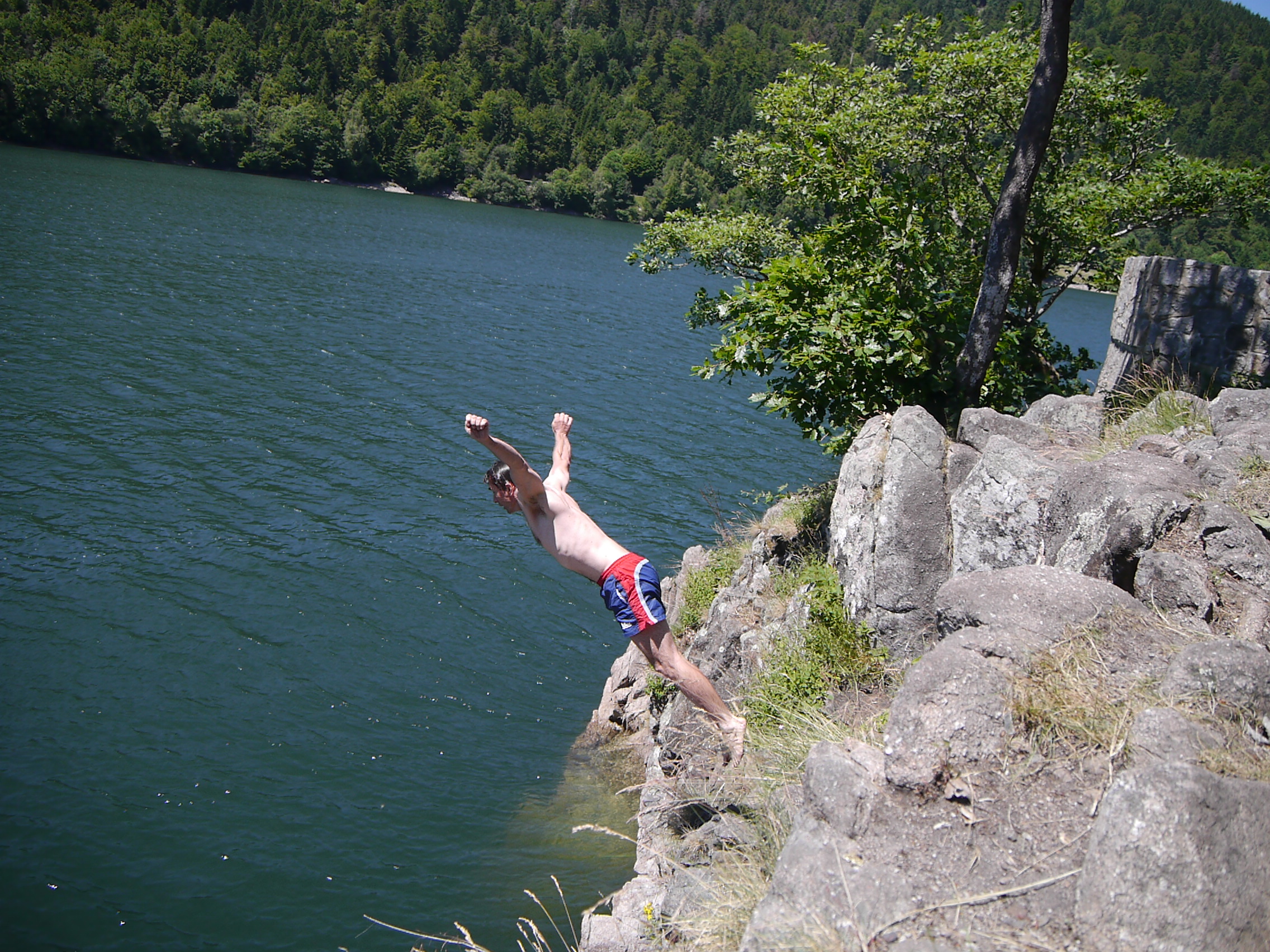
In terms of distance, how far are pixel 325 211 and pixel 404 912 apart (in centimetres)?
7223

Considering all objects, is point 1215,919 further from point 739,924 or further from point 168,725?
point 168,725

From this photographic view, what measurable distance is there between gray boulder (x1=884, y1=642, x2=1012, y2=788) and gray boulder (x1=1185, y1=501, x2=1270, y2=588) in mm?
1948

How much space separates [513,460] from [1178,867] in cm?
502

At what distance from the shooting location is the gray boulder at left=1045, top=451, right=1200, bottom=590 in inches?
258

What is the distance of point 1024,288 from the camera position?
1467 cm

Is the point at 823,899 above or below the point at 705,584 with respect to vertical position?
above

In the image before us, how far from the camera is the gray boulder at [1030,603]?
589 cm

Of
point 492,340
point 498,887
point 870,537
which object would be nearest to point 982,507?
point 870,537

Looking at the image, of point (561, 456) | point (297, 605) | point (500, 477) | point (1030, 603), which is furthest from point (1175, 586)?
point (297, 605)

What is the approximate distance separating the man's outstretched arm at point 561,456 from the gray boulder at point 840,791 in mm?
3527

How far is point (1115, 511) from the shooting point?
6.82 metres

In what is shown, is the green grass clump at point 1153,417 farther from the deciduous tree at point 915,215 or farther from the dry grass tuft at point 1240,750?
the dry grass tuft at point 1240,750

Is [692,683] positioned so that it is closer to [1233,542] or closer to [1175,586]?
[1175,586]

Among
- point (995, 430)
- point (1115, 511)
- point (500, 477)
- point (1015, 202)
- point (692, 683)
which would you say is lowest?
point (692, 683)
